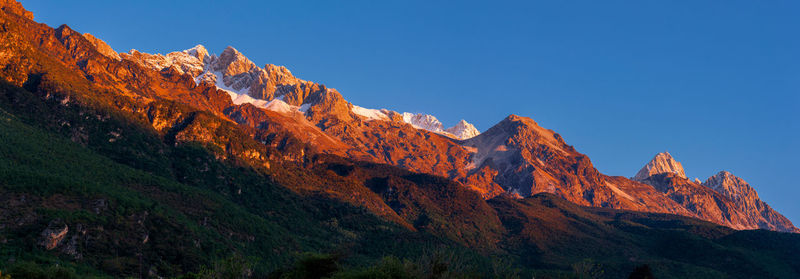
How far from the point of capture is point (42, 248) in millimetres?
133375

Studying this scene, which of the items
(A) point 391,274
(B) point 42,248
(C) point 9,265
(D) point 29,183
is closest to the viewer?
(A) point 391,274

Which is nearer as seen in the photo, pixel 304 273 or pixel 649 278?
pixel 304 273

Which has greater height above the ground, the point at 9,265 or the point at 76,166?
the point at 76,166

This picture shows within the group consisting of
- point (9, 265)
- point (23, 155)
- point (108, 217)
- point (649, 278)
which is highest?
point (649, 278)

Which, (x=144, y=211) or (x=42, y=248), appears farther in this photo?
(x=144, y=211)

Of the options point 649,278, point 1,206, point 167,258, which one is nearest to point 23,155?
point 1,206

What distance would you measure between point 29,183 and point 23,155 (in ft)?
111

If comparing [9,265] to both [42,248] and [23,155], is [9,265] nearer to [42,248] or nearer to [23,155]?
[42,248]

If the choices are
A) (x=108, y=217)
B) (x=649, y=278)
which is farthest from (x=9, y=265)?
(x=649, y=278)

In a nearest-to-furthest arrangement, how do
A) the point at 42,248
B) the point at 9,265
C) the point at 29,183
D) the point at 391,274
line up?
1. the point at 391,274
2. the point at 9,265
3. the point at 42,248
4. the point at 29,183

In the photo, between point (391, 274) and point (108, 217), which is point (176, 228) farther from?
point (391, 274)

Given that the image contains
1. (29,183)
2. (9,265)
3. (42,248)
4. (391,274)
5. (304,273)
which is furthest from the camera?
(29,183)

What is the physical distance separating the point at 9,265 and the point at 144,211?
63985 millimetres

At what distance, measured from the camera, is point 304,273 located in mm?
91000
